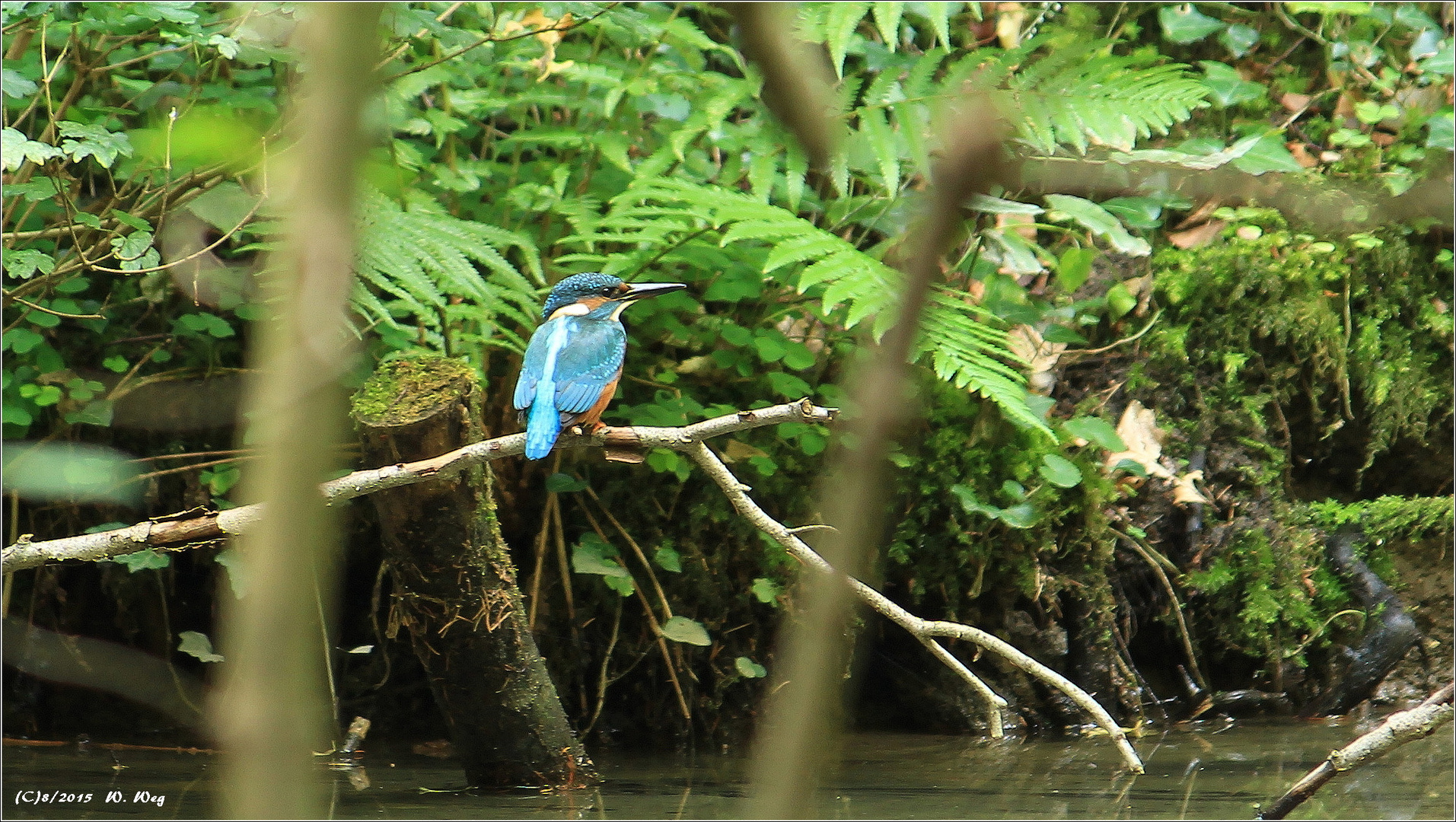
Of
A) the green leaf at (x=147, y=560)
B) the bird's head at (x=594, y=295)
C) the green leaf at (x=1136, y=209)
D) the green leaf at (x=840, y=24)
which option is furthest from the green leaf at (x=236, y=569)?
the green leaf at (x=1136, y=209)

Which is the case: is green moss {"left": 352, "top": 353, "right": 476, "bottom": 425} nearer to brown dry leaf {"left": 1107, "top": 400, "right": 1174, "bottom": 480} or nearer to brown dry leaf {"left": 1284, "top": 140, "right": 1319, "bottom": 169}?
brown dry leaf {"left": 1107, "top": 400, "right": 1174, "bottom": 480}

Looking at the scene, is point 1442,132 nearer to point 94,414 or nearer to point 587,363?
point 587,363

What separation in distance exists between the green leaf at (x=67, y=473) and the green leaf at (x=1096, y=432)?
9.89ft

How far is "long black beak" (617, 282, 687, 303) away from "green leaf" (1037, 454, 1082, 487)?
131cm

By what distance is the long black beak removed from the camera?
3506 mm

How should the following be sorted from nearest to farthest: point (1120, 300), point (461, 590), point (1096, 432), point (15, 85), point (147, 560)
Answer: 1. point (15, 85)
2. point (461, 590)
3. point (147, 560)
4. point (1096, 432)
5. point (1120, 300)

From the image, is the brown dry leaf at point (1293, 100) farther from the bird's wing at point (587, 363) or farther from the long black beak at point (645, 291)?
the bird's wing at point (587, 363)

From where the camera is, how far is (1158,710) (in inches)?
171

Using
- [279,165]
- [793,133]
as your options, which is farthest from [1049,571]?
[793,133]

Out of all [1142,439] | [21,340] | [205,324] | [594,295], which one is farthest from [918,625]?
[21,340]

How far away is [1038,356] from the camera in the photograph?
4.47 m

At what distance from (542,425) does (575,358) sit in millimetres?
286

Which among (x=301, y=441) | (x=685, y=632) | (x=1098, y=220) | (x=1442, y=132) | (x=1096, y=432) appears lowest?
(x=685, y=632)

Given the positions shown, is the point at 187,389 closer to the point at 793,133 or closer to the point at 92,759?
the point at 92,759
